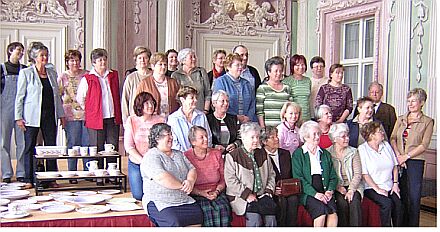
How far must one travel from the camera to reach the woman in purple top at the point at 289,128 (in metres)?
4.22

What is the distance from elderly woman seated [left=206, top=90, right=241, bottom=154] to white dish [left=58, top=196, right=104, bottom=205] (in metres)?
0.95

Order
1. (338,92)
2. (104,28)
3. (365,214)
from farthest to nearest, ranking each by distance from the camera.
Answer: (104,28), (338,92), (365,214)

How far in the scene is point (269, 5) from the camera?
27.6 feet

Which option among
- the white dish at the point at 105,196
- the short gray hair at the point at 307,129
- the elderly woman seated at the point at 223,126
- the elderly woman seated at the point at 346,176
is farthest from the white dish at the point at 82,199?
the elderly woman seated at the point at 346,176

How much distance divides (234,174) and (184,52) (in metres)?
1.37

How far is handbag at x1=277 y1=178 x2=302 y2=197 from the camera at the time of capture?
153 inches

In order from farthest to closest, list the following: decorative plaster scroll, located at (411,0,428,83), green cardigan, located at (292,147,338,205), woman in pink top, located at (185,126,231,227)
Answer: decorative plaster scroll, located at (411,0,428,83)
green cardigan, located at (292,147,338,205)
woman in pink top, located at (185,126,231,227)

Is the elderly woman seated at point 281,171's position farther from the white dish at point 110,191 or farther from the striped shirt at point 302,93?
the white dish at point 110,191

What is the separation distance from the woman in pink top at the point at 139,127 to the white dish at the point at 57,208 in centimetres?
58

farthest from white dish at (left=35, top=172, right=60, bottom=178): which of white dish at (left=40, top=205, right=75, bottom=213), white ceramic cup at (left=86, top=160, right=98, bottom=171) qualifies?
white dish at (left=40, top=205, right=75, bottom=213)

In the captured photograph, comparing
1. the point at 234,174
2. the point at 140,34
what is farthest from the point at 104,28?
the point at 234,174

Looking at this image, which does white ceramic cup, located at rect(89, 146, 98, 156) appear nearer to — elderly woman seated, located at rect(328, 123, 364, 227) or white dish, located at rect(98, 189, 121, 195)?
white dish, located at rect(98, 189, 121, 195)

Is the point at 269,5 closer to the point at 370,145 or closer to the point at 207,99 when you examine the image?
the point at 207,99

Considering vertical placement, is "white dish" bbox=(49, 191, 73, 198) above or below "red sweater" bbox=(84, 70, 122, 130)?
below
